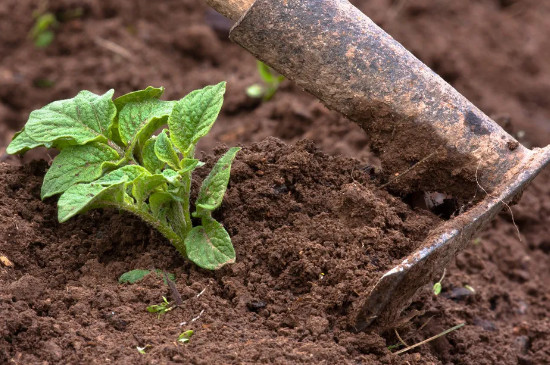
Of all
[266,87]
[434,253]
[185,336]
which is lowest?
[266,87]

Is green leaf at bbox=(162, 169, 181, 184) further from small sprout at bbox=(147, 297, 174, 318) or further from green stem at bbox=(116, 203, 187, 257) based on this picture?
small sprout at bbox=(147, 297, 174, 318)

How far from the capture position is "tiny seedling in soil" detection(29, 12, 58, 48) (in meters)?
4.65

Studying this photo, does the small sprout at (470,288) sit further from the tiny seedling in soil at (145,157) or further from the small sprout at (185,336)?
the small sprout at (185,336)

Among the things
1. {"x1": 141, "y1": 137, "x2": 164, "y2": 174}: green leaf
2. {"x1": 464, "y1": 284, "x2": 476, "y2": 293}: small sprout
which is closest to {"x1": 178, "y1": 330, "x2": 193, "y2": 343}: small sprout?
{"x1": 141, "y1": 137, "x2": 164, "y2": 174}: green leaf

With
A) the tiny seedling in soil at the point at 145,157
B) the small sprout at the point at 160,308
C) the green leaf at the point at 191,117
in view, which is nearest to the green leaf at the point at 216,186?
the tiny seedling in soil at the point at 145,157

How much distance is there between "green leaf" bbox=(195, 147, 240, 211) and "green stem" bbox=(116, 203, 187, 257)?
13cm

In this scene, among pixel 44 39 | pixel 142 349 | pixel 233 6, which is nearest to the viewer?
pixel 142 349

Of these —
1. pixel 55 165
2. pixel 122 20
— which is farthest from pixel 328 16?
pixel 122 20

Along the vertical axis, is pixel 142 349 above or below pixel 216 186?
below

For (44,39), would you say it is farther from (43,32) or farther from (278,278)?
(278,278)

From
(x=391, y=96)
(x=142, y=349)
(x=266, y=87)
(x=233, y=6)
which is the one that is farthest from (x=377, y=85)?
(x=266, y=87)

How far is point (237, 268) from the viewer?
2326mm

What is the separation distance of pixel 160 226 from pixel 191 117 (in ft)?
1.17

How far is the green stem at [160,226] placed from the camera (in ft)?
7.34
